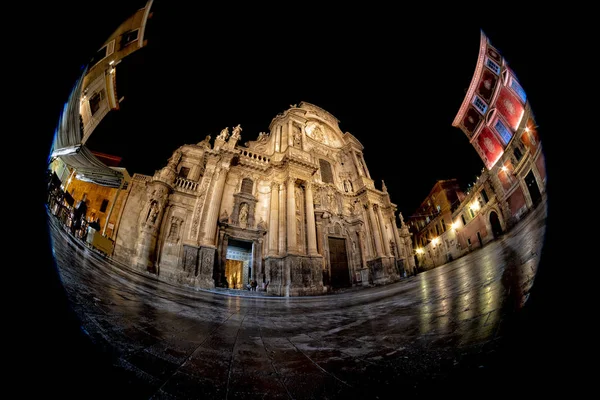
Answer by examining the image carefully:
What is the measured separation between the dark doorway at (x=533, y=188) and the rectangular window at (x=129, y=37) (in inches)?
105

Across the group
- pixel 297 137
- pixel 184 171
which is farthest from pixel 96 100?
pixel 297 137

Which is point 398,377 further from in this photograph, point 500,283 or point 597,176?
point 597,176

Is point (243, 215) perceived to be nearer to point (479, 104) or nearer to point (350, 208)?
point (350, 208)

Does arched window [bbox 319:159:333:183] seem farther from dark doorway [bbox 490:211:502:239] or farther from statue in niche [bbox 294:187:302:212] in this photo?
dark doorway [bbox 490:211:502:239]

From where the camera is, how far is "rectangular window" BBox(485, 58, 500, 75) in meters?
1.44

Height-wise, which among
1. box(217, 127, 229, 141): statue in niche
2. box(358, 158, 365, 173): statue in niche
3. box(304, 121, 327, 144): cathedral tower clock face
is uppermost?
box(304, 121, 327, 144): cathedral tower clock face

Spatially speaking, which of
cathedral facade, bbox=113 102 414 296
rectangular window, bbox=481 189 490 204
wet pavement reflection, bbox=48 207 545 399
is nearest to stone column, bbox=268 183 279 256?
cathedral facade, bbox=113 102 414 296

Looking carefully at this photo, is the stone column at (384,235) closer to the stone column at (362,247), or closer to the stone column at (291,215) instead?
the stone column at (362,247)

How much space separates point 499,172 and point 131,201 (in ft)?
15.4

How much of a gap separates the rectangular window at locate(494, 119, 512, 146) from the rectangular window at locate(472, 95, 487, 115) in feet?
0.84

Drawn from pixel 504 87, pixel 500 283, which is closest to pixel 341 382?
pixel 500 283

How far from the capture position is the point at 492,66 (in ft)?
4.88

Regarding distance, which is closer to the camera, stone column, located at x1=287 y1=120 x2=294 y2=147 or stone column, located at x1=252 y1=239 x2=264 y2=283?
stone column, located at x1=252 y1=239 x2=264 y2=283

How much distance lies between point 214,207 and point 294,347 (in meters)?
9.47
